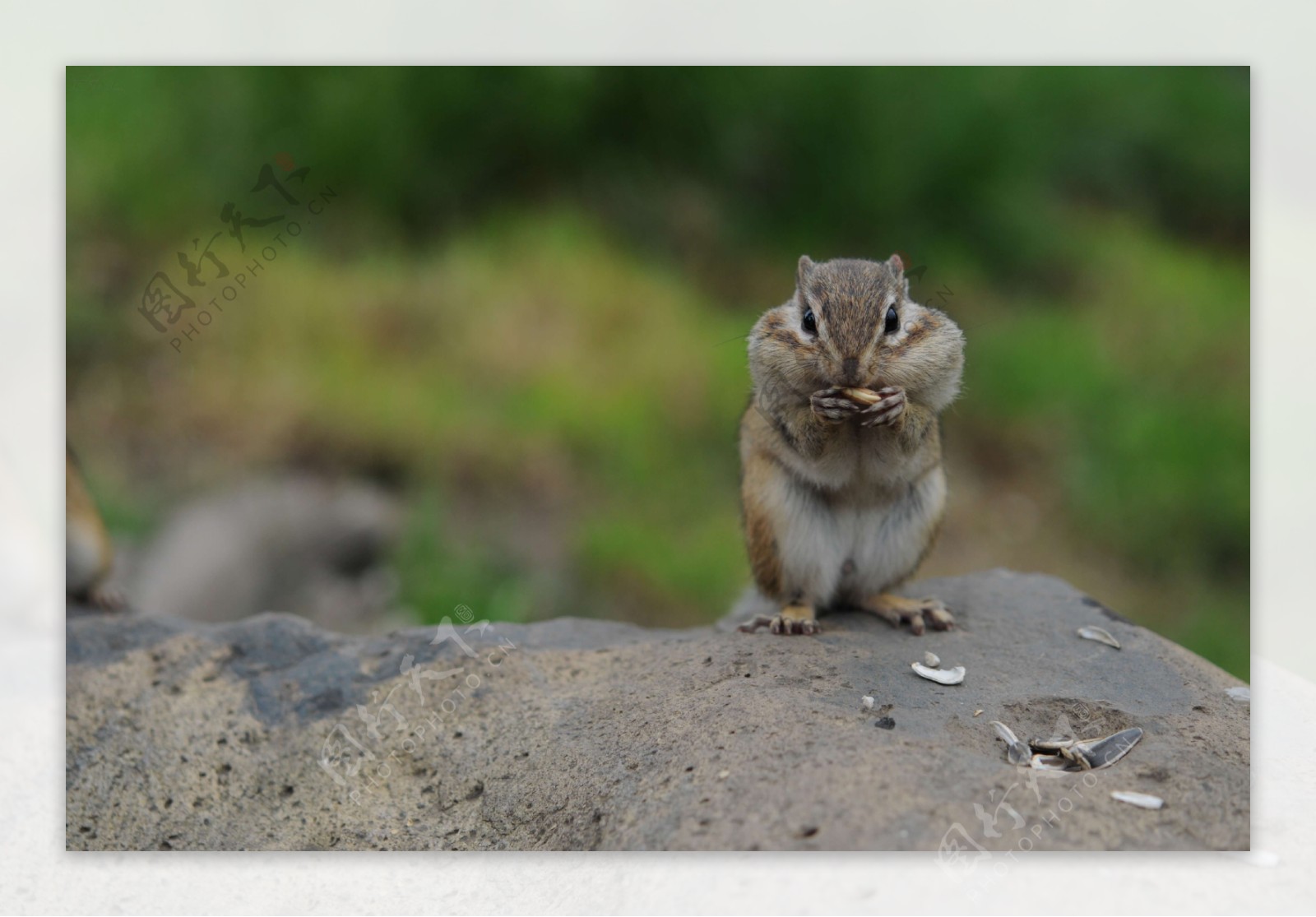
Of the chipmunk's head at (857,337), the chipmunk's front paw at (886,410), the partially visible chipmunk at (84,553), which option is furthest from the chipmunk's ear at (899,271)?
the partially visible chipmunk at (84,553)

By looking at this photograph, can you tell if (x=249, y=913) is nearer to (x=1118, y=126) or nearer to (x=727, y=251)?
(x=727, y=251)

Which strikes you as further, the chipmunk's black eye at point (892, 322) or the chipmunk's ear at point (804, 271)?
the chipmunk's ear at point (804, 271)

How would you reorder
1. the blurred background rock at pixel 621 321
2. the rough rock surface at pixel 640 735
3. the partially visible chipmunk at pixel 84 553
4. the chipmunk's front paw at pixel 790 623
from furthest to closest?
the blurred background rock at pixel 621 321 < the partially visible chipmunk at pixel 84 553 < the chipmunk's front paw at pixel 790 623 < the rough rock surface at pixel 640 735

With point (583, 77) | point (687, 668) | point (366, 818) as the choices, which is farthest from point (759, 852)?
point (583, 77)

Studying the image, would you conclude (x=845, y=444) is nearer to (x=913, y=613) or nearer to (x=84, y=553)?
(x=913, y=613)

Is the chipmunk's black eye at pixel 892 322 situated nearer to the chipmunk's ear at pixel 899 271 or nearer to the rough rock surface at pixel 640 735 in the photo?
the chipmunk's ear at pixel 899 271

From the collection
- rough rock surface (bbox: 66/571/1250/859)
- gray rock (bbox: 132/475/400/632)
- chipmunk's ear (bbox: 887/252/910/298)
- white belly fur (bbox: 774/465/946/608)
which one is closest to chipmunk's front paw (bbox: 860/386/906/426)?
chipmunk's ear (bbox: 887/252/910/298)
